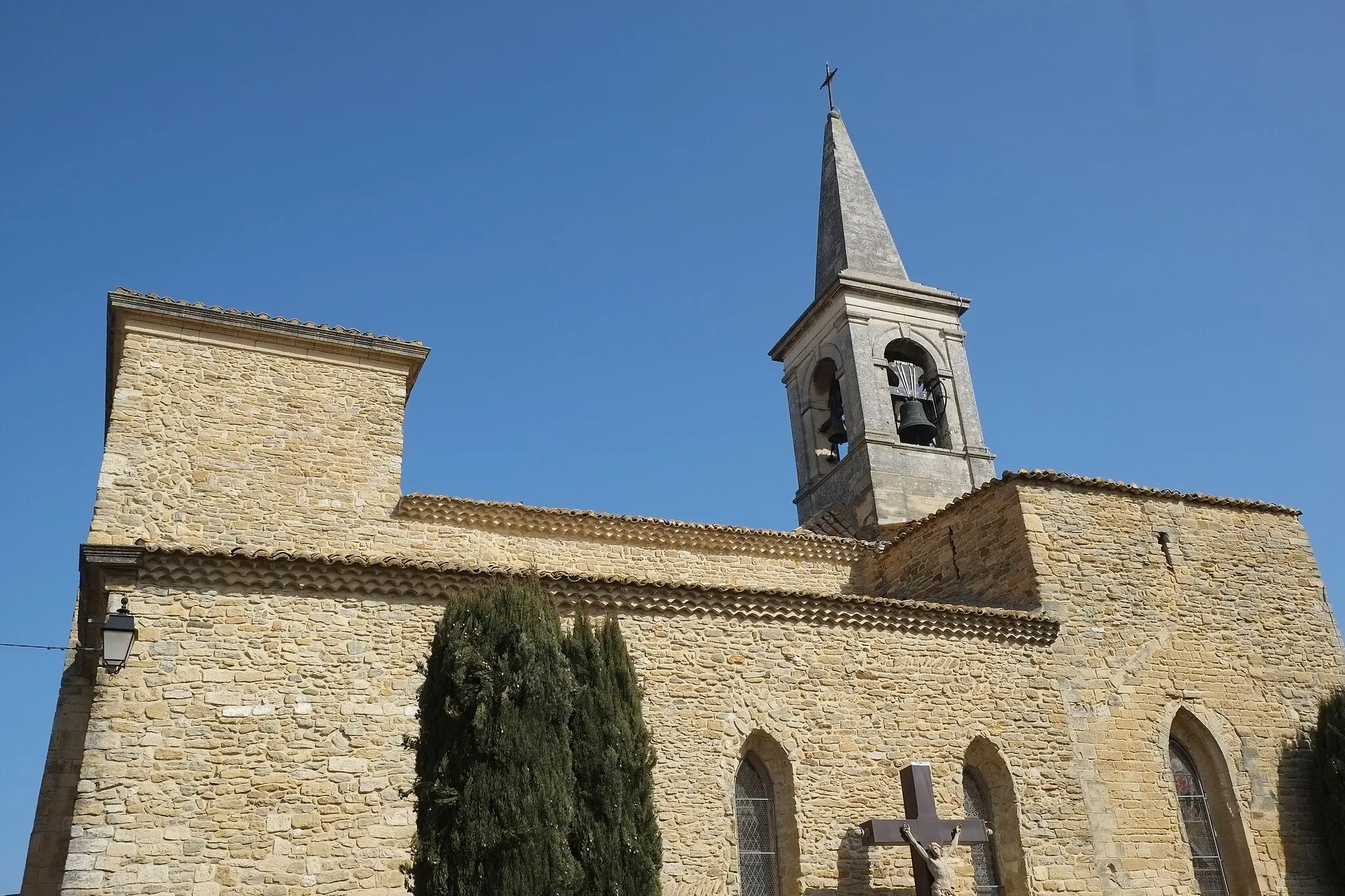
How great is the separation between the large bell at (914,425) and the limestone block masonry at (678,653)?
528cm

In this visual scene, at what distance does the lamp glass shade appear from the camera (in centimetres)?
902

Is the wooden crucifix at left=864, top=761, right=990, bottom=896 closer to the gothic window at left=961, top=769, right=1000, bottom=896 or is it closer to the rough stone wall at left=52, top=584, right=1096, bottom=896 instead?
the rough stone wall at left=52, top=584, right=1096, bottom=896

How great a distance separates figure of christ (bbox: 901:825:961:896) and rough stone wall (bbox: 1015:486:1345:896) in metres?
2.55

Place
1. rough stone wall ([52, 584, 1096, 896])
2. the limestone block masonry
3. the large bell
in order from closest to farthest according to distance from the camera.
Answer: rough stone wall ([52, 584, 1096, 896])
the limestone block masonry
the large bell

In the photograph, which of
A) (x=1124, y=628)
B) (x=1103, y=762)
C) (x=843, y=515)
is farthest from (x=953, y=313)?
(x=1103, y=762)

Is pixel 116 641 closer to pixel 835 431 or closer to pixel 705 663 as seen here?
pixel 705 663

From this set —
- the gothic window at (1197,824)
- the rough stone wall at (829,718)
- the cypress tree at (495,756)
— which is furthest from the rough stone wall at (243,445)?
the gothic window at (1197,824)

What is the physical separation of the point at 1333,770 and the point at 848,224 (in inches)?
579

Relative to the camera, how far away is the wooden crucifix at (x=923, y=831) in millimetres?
10727

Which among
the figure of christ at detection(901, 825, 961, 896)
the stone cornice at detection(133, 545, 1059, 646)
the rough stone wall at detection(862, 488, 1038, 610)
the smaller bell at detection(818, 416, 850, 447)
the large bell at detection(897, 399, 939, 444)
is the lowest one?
the figure of christ at detection(901, 825, 961, 896)

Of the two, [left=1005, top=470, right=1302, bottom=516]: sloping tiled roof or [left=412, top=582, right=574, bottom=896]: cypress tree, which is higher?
[left=1005, top=470, right=1302, bottom=516]: sloping tiled roof

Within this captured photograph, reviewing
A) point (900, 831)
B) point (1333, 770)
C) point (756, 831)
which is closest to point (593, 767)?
point (756, 831)

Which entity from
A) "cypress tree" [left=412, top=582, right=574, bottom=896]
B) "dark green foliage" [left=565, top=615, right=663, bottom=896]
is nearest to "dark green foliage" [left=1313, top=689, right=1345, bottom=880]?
"dark green foliage" [left=565, top=615, right=663, bottom=896]

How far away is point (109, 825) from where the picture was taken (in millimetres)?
8891
